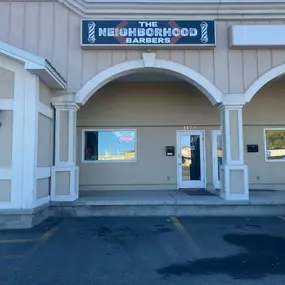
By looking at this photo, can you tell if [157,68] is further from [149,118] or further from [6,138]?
[6,138]

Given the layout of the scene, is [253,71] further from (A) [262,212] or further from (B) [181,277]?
(B) [181,277]

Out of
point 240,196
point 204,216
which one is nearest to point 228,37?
point 240,196

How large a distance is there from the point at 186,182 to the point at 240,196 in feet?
9.61

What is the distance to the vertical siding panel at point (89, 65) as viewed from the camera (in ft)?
28.3

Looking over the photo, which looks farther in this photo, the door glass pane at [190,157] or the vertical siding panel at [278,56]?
the door glass pane at [190,157]

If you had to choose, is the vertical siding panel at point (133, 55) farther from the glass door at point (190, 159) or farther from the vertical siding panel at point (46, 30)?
the glass door at point (190, 159)

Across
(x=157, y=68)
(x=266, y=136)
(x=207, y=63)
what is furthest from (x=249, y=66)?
(x=266, y=136)

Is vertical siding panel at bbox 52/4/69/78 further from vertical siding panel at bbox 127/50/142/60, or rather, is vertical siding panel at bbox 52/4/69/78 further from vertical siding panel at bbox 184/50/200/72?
vertical siding panel at bbox 184/50/200/72

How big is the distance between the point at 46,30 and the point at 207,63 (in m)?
4.62

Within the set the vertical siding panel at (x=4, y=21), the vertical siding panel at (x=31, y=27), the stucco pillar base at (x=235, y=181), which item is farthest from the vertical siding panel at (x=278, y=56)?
the vertical siding panel at (x=4, y=21)

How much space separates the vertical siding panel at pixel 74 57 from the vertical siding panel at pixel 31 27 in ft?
2.98

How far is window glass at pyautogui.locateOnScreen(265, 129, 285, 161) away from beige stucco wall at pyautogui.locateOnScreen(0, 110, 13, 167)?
8.80m

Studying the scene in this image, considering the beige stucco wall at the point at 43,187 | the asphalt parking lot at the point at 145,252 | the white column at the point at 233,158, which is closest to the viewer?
the asphalt parking lot at the point at 145,252

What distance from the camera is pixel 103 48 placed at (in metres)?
8.70
